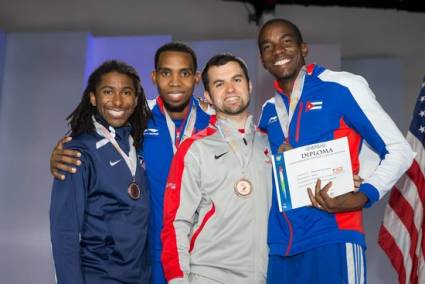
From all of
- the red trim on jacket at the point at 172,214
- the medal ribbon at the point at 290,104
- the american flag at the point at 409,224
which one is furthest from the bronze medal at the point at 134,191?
the american flag at the point at 409,224

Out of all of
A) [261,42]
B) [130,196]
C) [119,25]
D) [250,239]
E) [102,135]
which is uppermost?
[119,25]

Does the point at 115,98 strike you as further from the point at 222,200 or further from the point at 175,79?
the point at 222,200

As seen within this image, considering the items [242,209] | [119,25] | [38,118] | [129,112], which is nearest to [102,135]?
[129,112]

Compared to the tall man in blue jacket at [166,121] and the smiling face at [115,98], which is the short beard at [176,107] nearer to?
the tall man in blue jacket at [166,121]

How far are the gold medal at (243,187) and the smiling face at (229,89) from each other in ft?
1.21

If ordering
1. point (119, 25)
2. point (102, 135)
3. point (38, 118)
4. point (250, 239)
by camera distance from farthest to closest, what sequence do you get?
point (119, 25)
point (38, 118)
point (102, 135)
point (250, 239)

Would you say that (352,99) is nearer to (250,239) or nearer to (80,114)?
(250,239)

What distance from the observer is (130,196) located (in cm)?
254

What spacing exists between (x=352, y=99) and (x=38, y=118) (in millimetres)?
5396

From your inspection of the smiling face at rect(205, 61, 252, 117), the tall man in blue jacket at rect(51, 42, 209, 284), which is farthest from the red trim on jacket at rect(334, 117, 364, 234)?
the tall man in blue jacket at rect(51, 42, 209, 284)

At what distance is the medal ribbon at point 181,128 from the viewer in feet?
9.92

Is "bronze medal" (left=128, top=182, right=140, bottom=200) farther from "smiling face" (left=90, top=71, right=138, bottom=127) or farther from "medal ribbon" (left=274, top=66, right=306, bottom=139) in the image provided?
"medal ribbon" (left=274, top=66, right=306, bottom=139)

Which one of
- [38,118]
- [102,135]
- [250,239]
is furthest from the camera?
[38,118]

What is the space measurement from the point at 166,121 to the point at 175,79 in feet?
0.86
